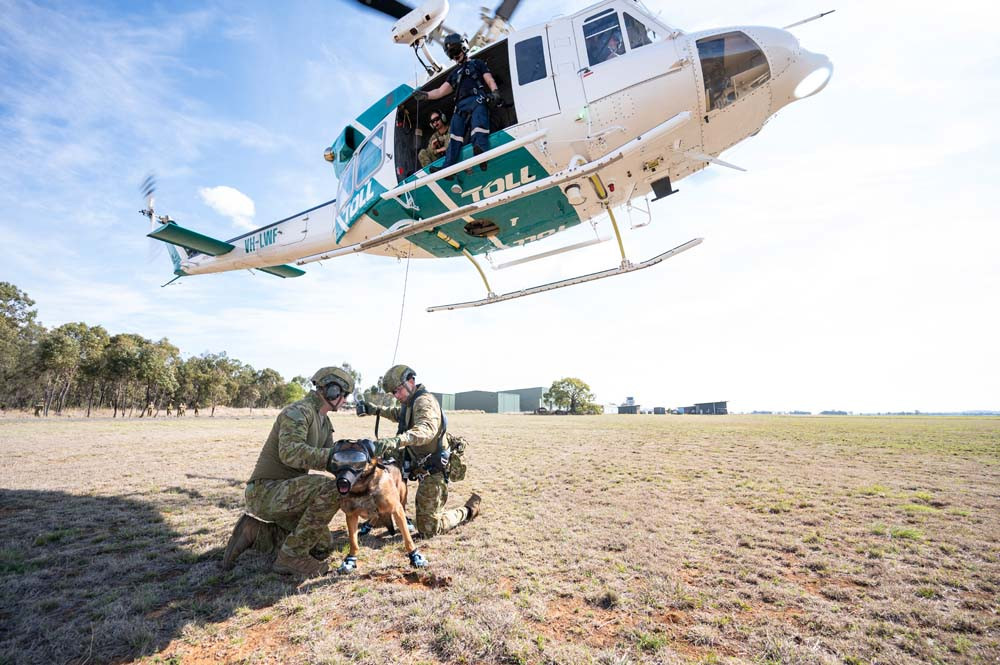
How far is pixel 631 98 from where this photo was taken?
18.7 feet

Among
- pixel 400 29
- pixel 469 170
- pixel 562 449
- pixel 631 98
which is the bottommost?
pixel 562 449

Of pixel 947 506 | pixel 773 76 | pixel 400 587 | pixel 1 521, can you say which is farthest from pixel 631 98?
pixel 1 521

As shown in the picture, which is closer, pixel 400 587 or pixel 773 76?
pixel 400 587

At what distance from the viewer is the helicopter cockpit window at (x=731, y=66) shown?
18.2 feet

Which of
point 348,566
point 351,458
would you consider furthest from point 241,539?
point 351,458

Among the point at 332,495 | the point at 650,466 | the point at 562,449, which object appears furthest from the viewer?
the point at 562,449

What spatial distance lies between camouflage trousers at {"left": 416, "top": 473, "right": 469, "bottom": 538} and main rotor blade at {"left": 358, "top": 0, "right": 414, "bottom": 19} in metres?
7.45

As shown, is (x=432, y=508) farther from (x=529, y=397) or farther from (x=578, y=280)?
(x=529, y=397)

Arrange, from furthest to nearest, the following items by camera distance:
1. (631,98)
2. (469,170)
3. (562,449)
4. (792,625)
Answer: (562,449) < (469,170) < (631,98) < (792,625)

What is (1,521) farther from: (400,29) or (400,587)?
(400,29)

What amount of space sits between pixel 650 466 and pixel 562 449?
13.9 feet

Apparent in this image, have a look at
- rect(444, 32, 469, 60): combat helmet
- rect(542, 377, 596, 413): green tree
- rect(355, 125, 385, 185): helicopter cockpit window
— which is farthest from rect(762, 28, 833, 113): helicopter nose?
rect(542, 377, 596, 413): green tree

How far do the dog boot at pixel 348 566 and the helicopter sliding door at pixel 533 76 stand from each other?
6.08 meters

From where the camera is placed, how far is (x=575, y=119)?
19.2ft
